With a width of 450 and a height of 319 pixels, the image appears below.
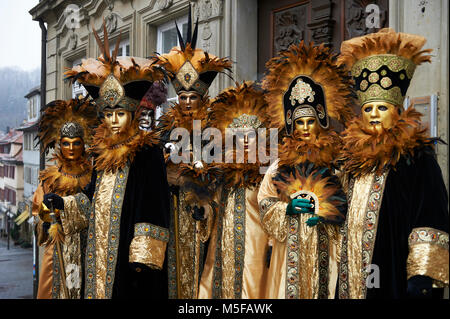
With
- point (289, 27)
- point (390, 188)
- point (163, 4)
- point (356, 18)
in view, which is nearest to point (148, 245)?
point (390, 188)

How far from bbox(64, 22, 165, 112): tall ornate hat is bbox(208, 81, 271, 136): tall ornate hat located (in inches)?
23.0

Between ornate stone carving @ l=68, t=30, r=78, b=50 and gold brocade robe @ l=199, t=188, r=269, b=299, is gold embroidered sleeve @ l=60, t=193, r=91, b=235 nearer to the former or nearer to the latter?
gold brocade robe @ l=199, t=188, r=269, b=299

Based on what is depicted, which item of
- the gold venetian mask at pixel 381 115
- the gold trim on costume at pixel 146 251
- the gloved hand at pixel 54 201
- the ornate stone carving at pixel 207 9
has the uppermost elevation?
the ornate stone carving at pixel 207 9

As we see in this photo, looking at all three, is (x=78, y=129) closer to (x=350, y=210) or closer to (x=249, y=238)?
(x=249, y=238)

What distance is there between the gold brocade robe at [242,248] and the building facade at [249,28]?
1.44 meters

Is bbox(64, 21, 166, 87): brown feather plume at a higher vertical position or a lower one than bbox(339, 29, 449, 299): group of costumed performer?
higher

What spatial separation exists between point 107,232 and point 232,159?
1109 millimetres

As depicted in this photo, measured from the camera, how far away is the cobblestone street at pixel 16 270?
7278mm

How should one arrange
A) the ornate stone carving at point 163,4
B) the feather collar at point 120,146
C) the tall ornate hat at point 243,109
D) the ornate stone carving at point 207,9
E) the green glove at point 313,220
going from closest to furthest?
the green glove at point 313,220, the feather collar at point 120,146, the tall ornate hat at point 243,109, the ornate stone carving at point 207,9, the ornate stone carving at point 163,4

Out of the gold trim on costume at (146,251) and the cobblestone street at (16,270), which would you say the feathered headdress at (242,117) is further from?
the cobblestone street at (16,270)

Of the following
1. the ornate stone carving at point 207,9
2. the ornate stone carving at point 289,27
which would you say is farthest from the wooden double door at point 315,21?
the ornate stone carving at point 207,9

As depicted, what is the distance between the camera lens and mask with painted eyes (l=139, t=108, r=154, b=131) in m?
4.15

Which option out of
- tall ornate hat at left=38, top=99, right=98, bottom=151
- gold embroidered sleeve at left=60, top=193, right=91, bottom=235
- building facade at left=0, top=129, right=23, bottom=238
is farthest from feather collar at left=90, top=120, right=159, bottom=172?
building facade at left=0, top=129, right=23, bottom=238

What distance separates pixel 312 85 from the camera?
9.73 ft
